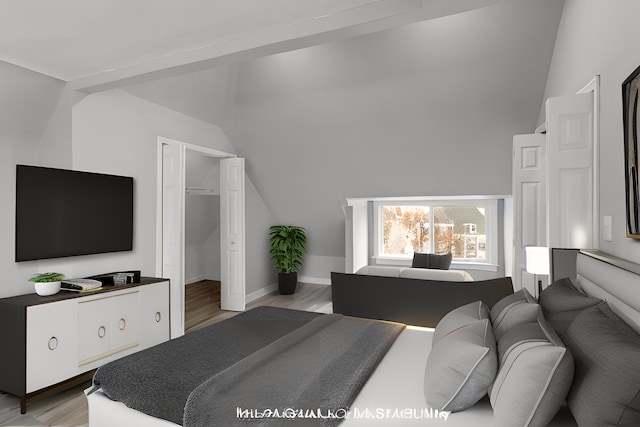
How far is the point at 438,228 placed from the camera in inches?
255

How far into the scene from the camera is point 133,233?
3.94m

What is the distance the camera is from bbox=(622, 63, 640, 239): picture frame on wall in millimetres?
1684

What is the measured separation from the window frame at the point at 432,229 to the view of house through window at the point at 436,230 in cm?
6

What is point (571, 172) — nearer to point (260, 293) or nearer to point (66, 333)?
point (66, 333)

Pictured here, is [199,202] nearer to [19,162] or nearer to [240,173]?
[240,173]

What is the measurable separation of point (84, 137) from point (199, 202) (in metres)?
3.42

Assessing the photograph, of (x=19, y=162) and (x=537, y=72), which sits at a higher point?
(x=537, y=72)

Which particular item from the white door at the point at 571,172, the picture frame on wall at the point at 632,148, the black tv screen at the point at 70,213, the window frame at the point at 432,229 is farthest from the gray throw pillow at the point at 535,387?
the window frame at the point at 432,229

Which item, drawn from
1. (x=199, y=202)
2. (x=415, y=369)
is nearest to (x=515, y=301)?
(x=415, y=369)

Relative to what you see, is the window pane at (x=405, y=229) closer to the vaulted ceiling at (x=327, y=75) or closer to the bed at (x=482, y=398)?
the vaulted ceiling at (x=327, y=75)

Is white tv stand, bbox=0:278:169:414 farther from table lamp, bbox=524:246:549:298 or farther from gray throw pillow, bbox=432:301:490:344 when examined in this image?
table lamp, bbox=524:246:549:298

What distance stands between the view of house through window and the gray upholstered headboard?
4.12m

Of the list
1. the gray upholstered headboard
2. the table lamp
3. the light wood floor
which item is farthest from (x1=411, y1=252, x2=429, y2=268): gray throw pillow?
the gray upholstered headboard

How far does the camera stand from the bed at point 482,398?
117cm
